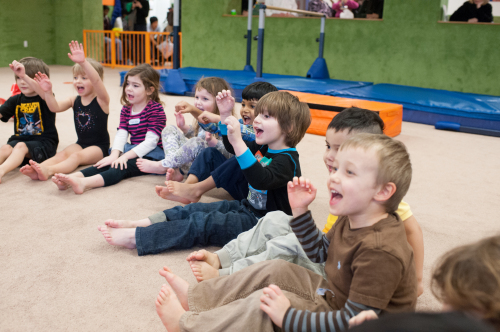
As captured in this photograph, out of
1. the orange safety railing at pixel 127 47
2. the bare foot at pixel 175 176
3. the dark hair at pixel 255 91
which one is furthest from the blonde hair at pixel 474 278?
the orange safety railing at pixel 127 47

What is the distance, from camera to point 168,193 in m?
2.11

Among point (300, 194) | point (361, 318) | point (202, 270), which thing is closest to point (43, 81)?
point (202, 270)

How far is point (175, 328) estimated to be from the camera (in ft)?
3.81

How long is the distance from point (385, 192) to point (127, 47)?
10.1 m

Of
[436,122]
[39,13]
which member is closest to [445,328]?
[436,122]

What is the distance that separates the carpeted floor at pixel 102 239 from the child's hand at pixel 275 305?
0.41 meters

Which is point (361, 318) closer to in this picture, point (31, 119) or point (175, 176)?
point (175, 176)

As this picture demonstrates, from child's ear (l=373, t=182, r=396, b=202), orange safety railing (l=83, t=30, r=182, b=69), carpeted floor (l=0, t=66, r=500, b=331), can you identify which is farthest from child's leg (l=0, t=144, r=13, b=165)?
orange safety railing (l=83, t=30, r=182, b=69)

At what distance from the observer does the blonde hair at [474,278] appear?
56 cm

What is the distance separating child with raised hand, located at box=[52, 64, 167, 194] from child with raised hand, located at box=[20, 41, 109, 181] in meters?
0.14

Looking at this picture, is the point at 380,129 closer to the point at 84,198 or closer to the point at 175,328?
the point at 175,328

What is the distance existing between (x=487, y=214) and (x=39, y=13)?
10229 mm

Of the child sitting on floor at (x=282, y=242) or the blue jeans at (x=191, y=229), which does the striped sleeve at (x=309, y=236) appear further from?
the blue jeans at (x=191, y=229)

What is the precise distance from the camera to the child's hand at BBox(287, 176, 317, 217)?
1.16 metres
